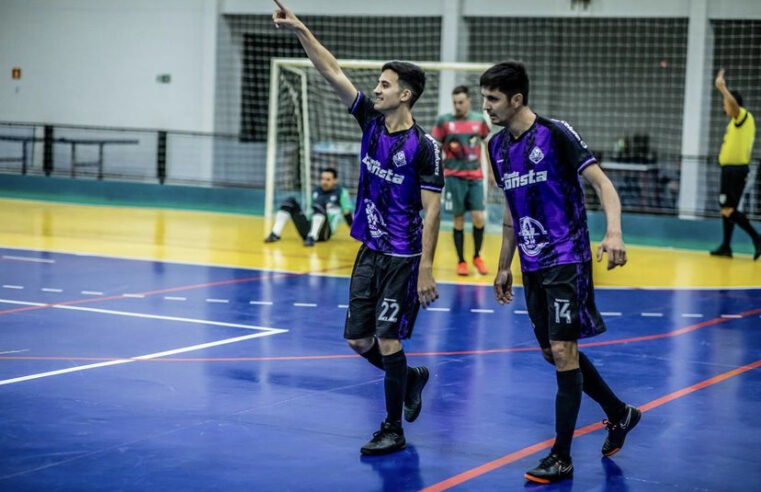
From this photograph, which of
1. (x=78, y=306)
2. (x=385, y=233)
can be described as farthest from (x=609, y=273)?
(x=385, y=233)

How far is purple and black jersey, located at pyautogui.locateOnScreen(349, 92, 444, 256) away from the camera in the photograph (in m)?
6.15

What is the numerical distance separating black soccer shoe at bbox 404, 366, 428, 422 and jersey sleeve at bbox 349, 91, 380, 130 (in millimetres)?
1454

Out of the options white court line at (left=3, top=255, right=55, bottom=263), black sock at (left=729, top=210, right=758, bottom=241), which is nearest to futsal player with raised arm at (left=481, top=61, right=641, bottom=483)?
white court line at (left=3, top=255, right=55, bottom=263)

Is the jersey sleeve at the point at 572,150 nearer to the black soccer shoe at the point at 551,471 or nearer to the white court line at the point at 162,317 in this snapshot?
the black soccer shoe at the point at 551,471

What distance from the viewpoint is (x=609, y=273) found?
14227 mm

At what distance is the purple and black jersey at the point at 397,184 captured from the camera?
6.15 meters

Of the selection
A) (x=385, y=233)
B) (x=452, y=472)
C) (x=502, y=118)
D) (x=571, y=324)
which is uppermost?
(x=502, y=118)

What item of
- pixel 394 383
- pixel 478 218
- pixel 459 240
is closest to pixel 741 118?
pixel 478 218

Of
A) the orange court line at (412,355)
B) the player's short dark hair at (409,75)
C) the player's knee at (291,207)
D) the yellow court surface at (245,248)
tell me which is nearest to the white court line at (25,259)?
the yellow court surface at (245,248)

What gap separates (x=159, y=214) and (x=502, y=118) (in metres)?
15.4

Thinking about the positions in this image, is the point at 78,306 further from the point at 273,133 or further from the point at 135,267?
the point at 273,133

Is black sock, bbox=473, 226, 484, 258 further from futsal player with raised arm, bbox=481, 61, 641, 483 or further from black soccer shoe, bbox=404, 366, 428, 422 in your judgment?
futsal player with raised arm, bbox=481, 61, 641, 483

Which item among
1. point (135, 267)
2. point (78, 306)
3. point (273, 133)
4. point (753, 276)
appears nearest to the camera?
point (78, 306)

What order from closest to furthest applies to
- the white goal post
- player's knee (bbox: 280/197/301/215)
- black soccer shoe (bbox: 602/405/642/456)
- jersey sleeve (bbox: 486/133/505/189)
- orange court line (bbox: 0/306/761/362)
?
jersey sleeve (bbox: 486/133/505/189), black soccer shoe (bbox: 602/405/642/456), orange court line (bbox: 0/306/761/362), player's knee (bbox: 280/197/301/215), the white goal post
